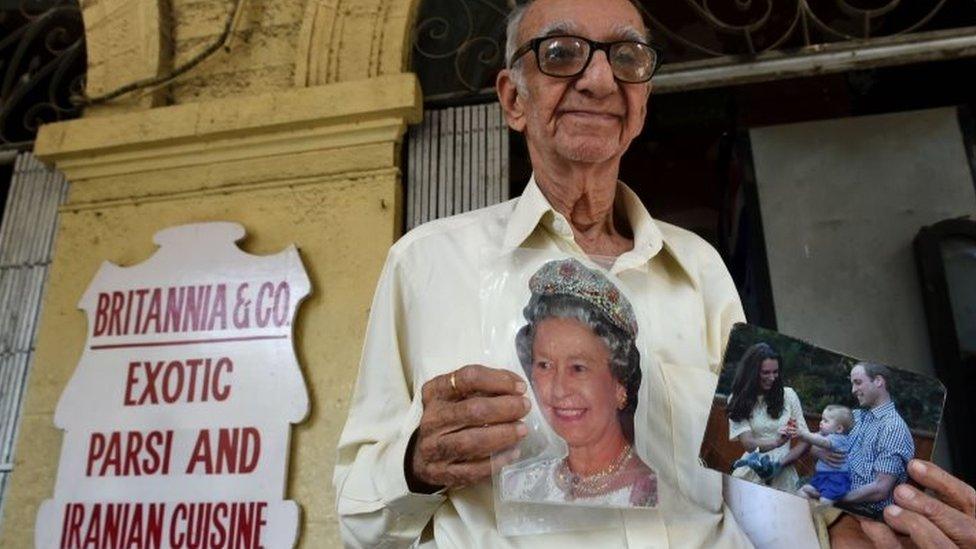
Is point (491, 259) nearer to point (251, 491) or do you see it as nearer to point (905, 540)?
point (905, 540)

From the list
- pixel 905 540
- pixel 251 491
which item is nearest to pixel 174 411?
pixel 251 491

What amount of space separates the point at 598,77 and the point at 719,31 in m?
1.76

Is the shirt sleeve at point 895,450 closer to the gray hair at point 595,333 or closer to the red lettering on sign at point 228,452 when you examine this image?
the gray hair at point 595,333

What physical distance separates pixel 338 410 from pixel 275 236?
63 centimetres

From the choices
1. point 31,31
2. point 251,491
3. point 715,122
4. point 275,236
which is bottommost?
point 251,491

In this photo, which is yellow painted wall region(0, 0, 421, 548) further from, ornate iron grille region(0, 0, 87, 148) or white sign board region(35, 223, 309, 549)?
ornate iron grille region(0, 0, 87, 148)

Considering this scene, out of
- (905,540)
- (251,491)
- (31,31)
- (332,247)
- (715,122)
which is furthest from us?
(31,31)

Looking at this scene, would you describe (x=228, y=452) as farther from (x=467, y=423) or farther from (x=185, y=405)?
(x=467, y=423)

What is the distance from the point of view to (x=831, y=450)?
3.10 ft

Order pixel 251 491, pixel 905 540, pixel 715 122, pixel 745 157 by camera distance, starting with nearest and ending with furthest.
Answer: pixel 905 540
pixel 251 491
pixel 745 157
pixel 715 122

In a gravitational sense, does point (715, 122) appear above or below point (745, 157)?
above

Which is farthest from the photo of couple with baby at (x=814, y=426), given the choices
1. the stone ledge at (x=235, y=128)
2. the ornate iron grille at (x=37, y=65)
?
the ornate iron grille at (x=37, y=65)

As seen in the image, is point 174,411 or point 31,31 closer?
point 174,411

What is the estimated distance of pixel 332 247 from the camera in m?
2.46
